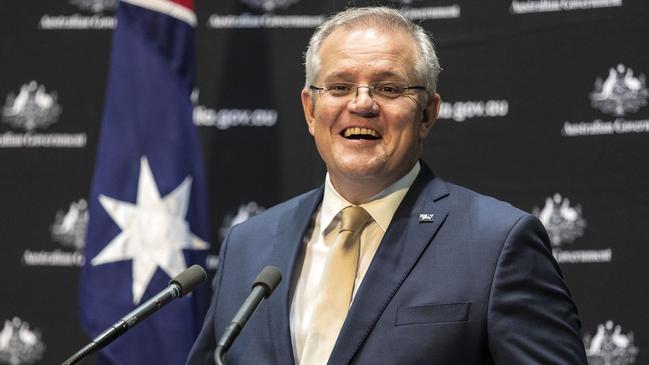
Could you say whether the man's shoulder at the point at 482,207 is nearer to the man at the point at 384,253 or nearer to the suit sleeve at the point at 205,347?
the man at the point at 384,253

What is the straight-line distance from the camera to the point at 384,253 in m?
2.22

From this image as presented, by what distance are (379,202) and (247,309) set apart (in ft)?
2.11

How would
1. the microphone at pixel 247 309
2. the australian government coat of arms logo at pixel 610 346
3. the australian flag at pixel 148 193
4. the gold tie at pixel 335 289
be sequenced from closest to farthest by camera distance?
the microphone at pixel 247 309 → the gold tie at pixel 335 289 → the australian flag at pixel 148 193 → the australian government coat of arms logo at pixel 610 346

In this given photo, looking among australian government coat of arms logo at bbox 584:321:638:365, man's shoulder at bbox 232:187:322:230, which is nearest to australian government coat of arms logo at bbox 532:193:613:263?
australian government coat of arms logo at bbox 584:321:638:365

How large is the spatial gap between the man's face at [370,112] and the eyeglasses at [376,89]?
0.04ft

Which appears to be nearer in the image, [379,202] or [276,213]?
[379,202]

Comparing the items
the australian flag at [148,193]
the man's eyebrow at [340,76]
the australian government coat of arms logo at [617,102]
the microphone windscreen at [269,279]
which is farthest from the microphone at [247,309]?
the australian government coat of arms logo at [617,102]

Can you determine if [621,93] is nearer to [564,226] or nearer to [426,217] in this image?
[564,226]

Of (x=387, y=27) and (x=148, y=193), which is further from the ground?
(x=387, y=27)

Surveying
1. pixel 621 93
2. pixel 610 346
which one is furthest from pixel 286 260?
pixel 621 93

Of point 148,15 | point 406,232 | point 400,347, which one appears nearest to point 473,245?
point 406,232

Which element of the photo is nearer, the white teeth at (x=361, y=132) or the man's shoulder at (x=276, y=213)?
the white teeth at (x=361, y=132)

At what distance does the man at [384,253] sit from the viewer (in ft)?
6.77

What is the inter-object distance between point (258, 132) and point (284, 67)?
0.34 meters
